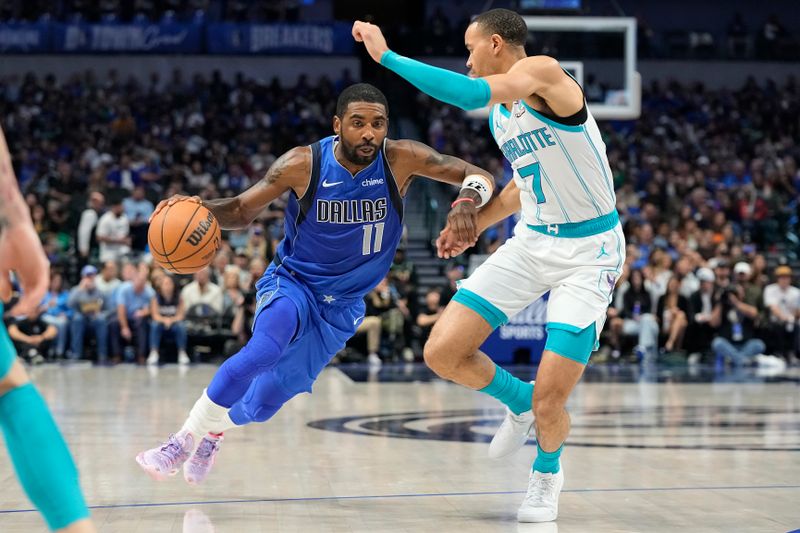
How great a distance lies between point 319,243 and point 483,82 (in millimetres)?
1459

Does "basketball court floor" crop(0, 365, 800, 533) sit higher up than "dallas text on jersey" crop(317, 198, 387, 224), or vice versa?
"dallas text on jersey" crop(317, 198, 387, 224)

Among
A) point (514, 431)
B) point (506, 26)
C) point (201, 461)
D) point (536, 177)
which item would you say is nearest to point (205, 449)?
point (201, 461)

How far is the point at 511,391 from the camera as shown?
17.2 ft

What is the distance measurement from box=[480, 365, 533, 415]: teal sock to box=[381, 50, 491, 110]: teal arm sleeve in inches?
59.5

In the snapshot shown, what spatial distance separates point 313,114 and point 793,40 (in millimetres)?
11345

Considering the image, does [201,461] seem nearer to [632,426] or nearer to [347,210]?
[347,210]

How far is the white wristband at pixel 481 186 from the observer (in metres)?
5.08

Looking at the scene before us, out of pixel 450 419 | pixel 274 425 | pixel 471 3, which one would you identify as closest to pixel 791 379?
pixel 450 419

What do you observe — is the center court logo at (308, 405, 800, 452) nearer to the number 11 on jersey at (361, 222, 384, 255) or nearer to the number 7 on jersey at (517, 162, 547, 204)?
the number 11 on jersey at (361, 222, 384, 255)

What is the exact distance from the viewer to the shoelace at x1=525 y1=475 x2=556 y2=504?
4.65 m

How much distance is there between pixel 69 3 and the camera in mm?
23984

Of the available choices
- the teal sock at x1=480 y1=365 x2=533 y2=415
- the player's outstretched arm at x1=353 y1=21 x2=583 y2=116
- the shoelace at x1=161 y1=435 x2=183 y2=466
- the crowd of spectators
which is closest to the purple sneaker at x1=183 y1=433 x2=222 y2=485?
the shoelace at x1=161 y1=435 x2=183 y2=466

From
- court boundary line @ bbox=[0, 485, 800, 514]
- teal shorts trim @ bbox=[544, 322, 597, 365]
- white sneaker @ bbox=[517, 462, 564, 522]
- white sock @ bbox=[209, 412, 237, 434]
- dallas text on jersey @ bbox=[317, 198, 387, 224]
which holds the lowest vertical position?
court boundary line @ bbox=[0, 485, 800, 514]

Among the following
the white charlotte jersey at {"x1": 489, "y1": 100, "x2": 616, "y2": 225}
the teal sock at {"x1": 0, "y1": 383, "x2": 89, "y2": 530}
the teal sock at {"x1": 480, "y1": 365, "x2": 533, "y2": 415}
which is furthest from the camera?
the teal sock at {"x1": 480, "y1": 365, "x2": 533, "y2": 415}
